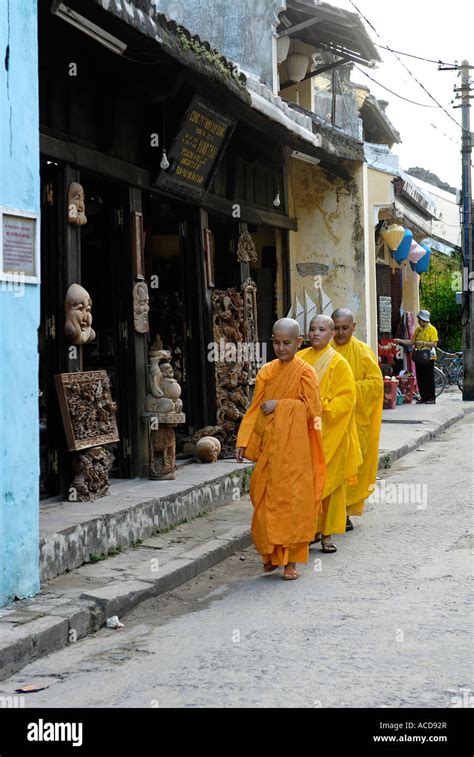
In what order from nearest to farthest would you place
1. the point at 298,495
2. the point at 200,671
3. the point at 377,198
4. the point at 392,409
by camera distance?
the point at 200,671 → the point at 298,495 → the point at 377,198 → the point at 392,409

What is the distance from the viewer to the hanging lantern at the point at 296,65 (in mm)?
15953

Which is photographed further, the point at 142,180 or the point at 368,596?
the point at 142,180

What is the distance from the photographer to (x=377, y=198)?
17.4m

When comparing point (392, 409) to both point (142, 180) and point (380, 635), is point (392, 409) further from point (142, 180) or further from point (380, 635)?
point (380, 635)

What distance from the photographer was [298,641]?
16.9ft

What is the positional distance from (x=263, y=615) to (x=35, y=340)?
2045mm

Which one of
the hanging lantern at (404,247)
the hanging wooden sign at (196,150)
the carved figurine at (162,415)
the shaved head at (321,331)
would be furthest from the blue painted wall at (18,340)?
the hanging lantern at (404,247)

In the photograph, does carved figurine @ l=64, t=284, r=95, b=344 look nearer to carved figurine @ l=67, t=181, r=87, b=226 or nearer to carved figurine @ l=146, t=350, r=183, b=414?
carved figurine @ l=67, t=181, r=87, b=226

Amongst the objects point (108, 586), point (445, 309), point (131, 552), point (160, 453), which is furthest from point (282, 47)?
point (445, 309)

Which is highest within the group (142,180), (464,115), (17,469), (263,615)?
(464,115)

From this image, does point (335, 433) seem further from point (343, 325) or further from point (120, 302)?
point (120, 302)

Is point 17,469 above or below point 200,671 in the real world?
above

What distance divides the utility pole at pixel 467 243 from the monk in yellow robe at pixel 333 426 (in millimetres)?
14980

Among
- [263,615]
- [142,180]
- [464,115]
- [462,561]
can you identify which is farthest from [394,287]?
[263,615]
